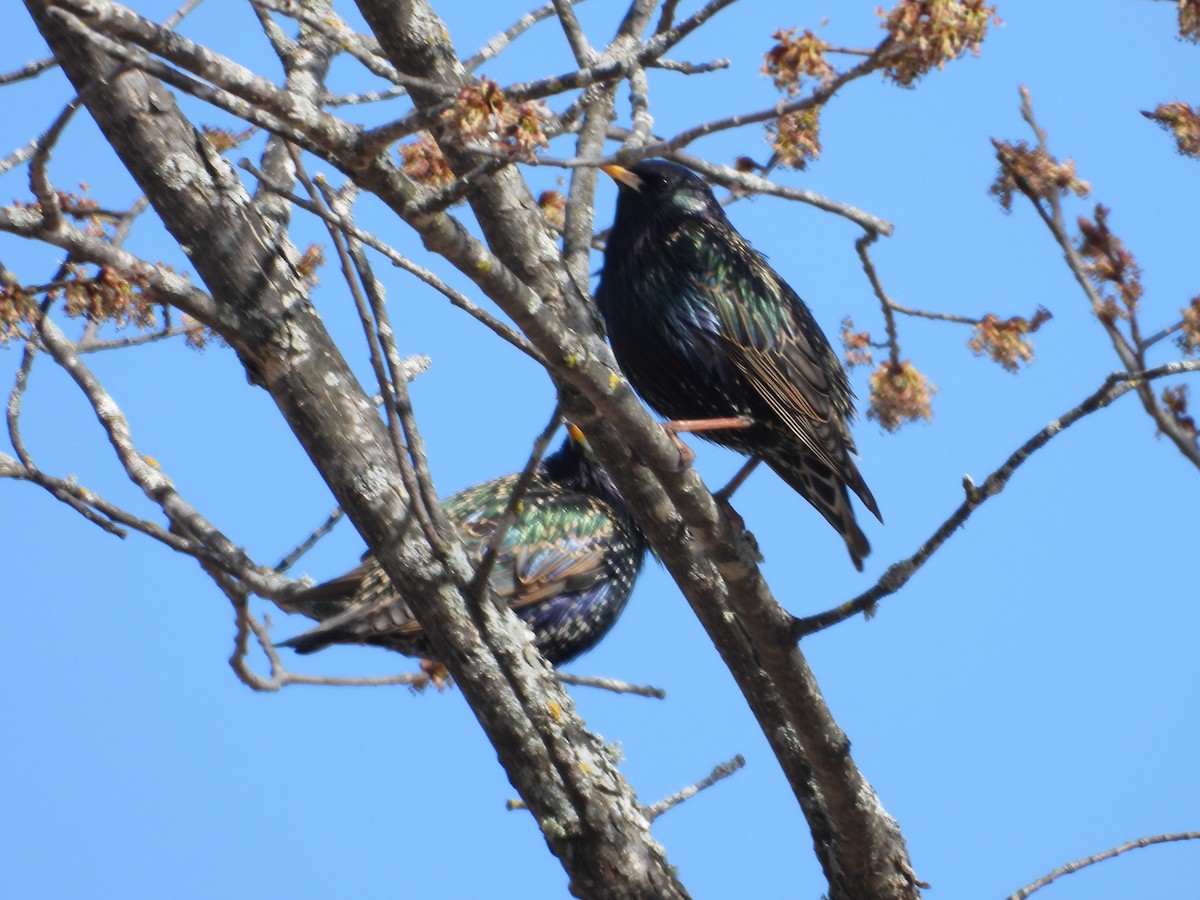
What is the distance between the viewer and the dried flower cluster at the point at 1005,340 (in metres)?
3.59

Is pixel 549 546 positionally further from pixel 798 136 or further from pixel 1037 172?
pixel 1037 172

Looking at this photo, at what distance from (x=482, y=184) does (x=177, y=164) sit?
655mm

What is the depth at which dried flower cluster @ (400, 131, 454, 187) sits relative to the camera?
3.12 m

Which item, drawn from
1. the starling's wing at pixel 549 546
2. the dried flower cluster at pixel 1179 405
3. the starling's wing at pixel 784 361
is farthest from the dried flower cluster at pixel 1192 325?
the starling's wing at pixel 549 546

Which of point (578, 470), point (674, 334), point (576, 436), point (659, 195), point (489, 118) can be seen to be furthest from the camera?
point (578, 470)

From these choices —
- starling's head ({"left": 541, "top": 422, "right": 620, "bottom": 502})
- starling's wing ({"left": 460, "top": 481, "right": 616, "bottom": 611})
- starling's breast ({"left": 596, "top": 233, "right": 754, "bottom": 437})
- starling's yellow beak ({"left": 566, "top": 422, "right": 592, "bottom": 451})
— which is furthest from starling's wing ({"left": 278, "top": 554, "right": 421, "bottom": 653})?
starling's head ({"left": 541, "top": 422, "right": 620, "bottom": 502})

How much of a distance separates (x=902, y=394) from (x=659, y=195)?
1173 millimetres

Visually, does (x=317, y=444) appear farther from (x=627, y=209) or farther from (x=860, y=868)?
(x=627, y=209)

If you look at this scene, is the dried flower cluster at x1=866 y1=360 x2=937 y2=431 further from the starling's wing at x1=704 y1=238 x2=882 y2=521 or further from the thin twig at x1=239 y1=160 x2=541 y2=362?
the thin twig at x1=239 y1=160 x2=541 y2=362

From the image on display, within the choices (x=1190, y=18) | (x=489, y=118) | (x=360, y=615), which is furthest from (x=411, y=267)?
(x=360, y=615)

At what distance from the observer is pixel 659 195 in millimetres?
4602

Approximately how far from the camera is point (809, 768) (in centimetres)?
338

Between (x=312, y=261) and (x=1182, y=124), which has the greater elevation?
(x=312, y=261)

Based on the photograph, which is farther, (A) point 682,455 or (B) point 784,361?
(B) point 784,361
